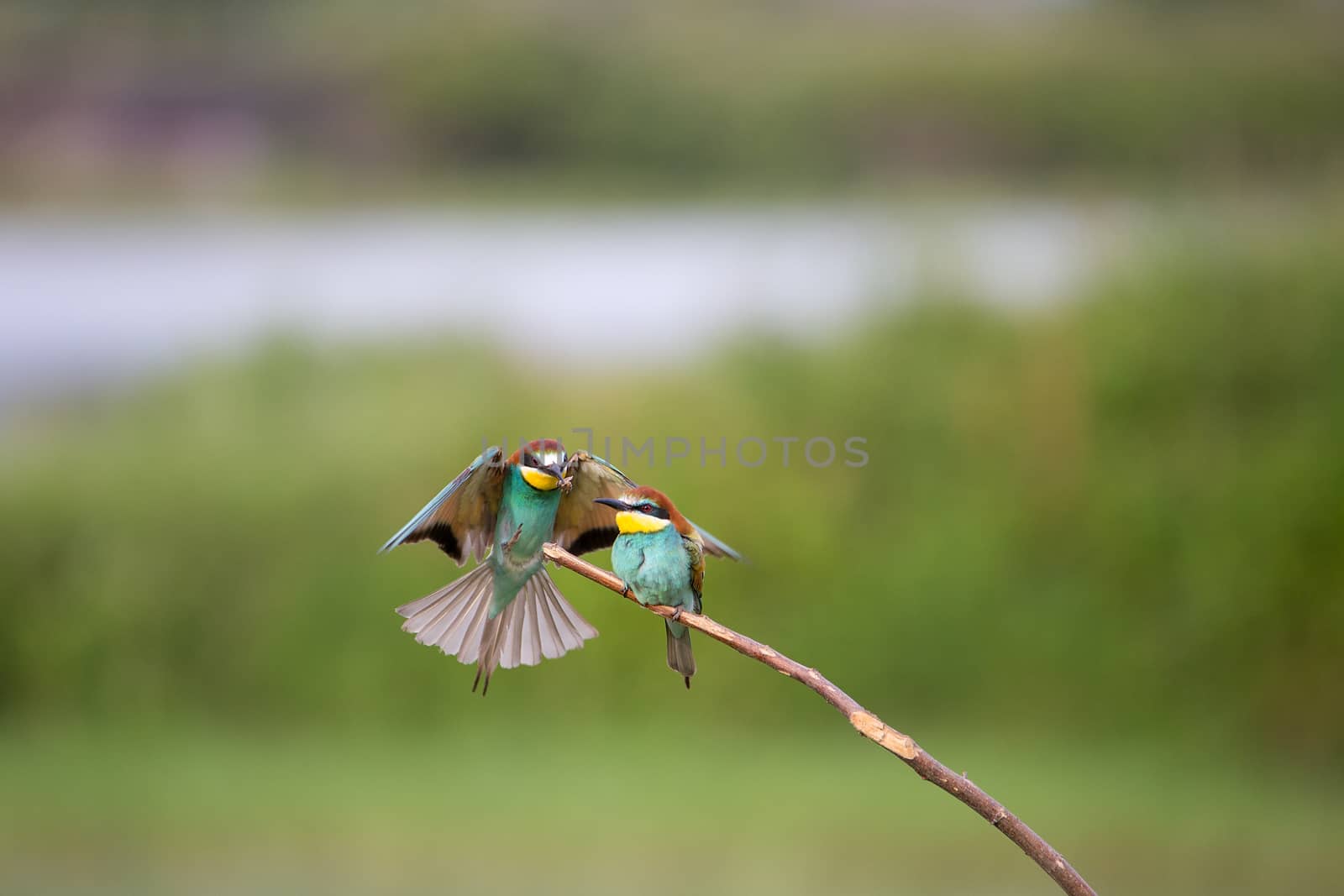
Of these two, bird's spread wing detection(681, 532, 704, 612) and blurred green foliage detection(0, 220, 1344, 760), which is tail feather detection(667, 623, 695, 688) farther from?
blurred green foliage detection(0, 220, 1344, 760)

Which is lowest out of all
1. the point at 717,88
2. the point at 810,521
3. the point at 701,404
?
the point at 810,521

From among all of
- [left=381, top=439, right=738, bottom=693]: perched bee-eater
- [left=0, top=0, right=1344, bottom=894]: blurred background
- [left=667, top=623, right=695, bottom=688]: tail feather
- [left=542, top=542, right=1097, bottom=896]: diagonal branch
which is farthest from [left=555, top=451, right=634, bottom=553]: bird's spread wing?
[left=0, top=0, right=1344, bottom=894]: blurred background

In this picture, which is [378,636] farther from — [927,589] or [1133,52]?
[1133,52]

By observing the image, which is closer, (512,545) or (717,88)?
(512,545)

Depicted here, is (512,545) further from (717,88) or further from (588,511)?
(717,88)

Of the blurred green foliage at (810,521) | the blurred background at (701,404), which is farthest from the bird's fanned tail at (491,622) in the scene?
the blurred green foliage at (810,521)

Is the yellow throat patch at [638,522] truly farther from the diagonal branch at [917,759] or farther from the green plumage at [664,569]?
the diagonal branch at [917,759]

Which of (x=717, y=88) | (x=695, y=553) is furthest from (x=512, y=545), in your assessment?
(x=717, y=88)
